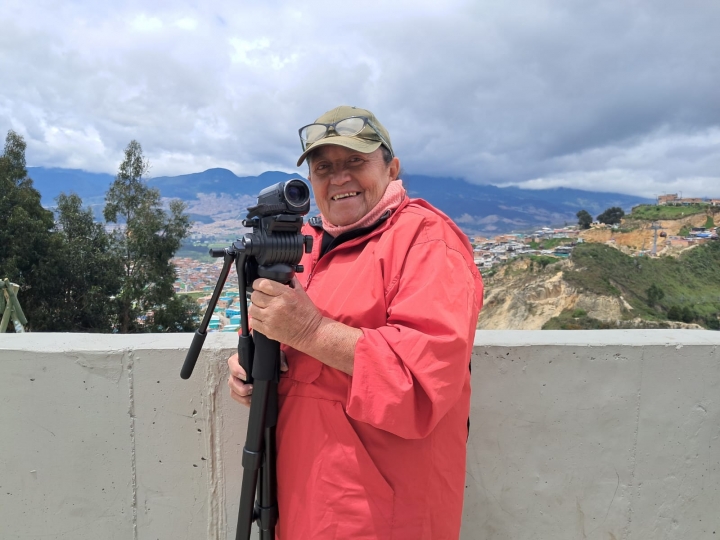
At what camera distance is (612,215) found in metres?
62.3

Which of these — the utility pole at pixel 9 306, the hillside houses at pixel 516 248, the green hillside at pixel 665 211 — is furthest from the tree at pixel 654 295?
the utility pole at pixel 9 306

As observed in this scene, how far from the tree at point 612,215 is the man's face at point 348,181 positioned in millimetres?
69013

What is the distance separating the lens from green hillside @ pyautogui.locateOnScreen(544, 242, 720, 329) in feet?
89.3

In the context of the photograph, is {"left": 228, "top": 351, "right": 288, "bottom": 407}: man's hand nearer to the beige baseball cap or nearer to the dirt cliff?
the beige baseball cap

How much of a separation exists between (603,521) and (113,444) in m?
2.03

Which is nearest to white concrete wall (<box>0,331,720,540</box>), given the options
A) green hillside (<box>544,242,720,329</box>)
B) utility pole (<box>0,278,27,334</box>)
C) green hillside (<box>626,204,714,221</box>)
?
utility pole (<box>0,278,27,334</box>)

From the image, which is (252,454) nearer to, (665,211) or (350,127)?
(350,127)

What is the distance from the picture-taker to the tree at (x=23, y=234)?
18594 mm

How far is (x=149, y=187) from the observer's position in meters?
22.3

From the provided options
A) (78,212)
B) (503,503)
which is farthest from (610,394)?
(78,212)

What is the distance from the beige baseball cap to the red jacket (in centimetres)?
24

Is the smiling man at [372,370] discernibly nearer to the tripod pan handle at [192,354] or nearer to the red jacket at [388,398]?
the red jacket at [388,398]

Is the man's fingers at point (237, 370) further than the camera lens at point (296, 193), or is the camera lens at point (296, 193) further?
the man's fingers at point (237, 370)

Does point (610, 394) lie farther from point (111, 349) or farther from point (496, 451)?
point (111, 349)
